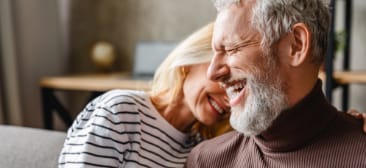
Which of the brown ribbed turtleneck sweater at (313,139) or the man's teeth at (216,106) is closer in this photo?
the brown ribbed turtleneck sweater at (313,139)

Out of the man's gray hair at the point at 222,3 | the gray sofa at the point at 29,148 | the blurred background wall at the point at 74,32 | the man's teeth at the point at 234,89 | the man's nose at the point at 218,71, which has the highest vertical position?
the man's gray hair at the point at 222,3

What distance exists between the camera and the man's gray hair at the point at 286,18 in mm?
976

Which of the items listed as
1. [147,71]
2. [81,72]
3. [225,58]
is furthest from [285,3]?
[81,72]

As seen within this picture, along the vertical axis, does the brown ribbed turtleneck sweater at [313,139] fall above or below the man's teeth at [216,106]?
above

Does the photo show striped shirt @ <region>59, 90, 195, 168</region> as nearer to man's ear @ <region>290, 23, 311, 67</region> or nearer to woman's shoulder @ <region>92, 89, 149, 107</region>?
woman's shoulder @ <region>92, 89, 149, 107</region>

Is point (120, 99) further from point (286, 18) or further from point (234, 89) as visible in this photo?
point (286, 18)

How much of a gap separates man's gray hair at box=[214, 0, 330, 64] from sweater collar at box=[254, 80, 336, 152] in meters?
0.10

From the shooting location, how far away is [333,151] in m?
1.00

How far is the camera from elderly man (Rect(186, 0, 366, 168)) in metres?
0.98

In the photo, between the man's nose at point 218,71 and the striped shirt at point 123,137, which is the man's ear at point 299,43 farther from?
the striped shirt at point 123,137

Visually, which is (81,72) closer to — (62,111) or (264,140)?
(62,111)

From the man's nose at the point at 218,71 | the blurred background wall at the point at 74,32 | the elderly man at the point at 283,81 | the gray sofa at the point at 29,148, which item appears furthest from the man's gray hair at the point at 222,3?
the blurred background wall at the point at 74,32

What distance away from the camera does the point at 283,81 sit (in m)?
1.02

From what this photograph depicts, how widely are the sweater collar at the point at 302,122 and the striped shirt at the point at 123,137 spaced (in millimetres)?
338
